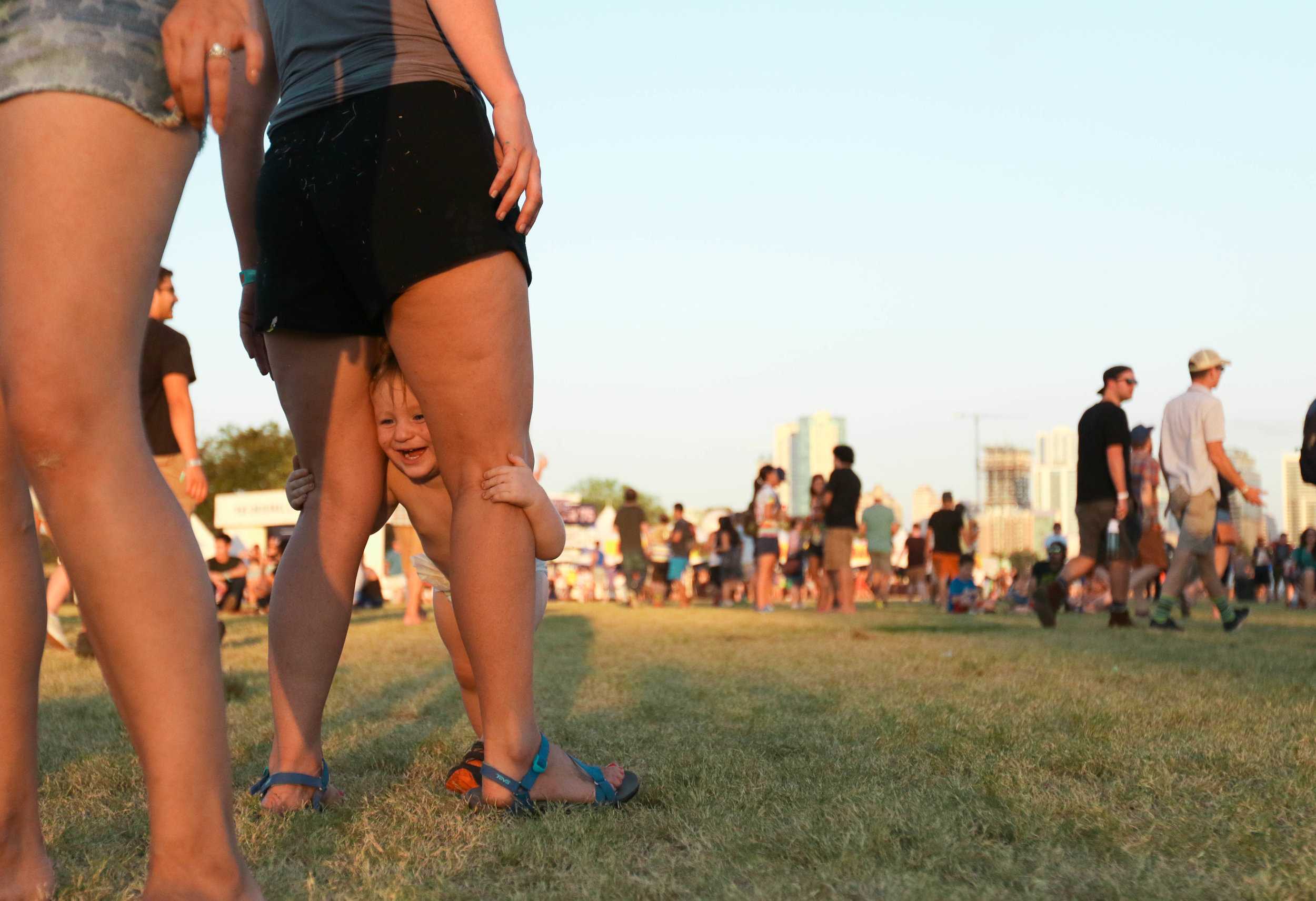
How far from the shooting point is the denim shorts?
1604 millimetres

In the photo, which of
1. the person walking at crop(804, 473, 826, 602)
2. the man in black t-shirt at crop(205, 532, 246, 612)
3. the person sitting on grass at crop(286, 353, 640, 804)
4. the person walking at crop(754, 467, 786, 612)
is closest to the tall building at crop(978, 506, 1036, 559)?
the person walking at crop(804, 473, 826, 602)

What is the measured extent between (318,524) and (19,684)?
1010mm

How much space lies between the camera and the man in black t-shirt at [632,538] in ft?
65.9

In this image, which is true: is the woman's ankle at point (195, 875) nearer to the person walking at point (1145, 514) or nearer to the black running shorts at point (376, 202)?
the black running shorts at point (376, 202)

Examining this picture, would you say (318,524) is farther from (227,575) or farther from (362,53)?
(227,575)

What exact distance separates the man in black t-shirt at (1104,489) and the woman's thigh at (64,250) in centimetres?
960

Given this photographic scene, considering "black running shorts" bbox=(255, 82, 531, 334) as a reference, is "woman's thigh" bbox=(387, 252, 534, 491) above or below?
below

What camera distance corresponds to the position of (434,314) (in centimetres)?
242

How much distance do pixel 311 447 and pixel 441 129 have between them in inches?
30.3

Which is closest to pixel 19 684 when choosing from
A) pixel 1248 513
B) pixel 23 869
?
pixel 23 869

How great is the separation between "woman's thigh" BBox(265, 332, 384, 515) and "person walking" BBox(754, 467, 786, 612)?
41.1ft

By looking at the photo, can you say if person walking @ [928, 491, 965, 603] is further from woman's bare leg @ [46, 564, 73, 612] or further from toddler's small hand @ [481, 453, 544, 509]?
toddler's small hand @ [481, 453, 544, 509]

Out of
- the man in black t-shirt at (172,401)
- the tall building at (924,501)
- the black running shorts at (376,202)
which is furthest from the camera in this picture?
the tall building at (924,501)

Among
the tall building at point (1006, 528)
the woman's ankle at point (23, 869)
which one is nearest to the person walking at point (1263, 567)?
the woman's ankle at point (23, 869)
